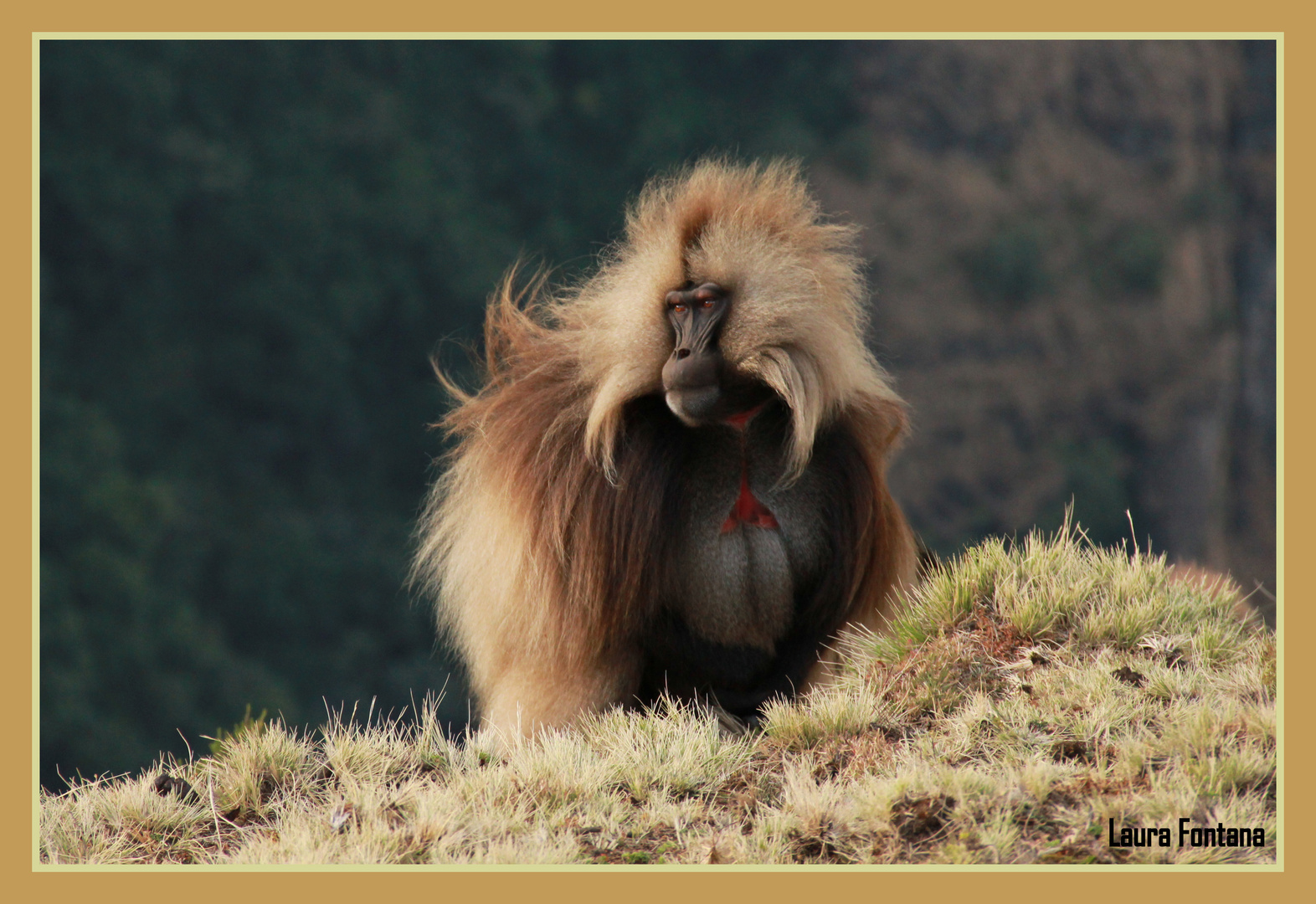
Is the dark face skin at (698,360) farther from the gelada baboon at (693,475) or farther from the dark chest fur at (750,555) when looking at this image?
the dark chest fur at (750,555)

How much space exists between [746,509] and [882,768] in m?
1.58

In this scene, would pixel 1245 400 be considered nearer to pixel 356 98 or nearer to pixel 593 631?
pixel 356 98

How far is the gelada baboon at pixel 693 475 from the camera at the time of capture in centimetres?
579

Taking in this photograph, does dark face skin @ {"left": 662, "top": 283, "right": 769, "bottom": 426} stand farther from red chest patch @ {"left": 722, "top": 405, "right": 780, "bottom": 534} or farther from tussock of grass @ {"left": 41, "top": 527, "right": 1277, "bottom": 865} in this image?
tussock of grass @ {"left": 41, "top": 527, "right": 1277, "bottom": 865}

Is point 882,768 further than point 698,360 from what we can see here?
No

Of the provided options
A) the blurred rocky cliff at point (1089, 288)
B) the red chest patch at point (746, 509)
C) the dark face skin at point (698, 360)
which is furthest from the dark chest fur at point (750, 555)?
the blurred rocky cliff at point (1089, 288)

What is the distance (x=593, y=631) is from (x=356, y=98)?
128 ft

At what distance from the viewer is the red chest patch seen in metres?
6.12

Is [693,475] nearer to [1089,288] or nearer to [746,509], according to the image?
[746,509]

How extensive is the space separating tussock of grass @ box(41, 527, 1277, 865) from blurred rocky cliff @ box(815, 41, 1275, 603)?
33.6 meters

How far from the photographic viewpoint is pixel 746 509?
6141mm

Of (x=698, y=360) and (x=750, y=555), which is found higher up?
(x=698, y=360)

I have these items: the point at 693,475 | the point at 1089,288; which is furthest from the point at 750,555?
the point at 1089,288

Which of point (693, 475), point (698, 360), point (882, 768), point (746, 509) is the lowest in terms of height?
point (882, 768)
